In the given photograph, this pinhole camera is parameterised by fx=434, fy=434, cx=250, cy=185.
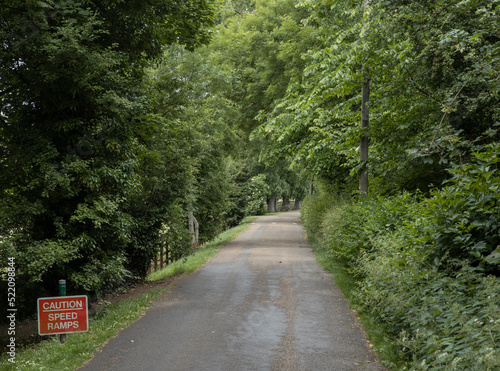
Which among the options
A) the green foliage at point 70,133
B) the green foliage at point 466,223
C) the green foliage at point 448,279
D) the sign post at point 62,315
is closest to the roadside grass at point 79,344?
the sign post at point 62,315

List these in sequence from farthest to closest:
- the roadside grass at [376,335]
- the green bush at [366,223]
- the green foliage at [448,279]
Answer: the green bush at [366,223]
the roadside grass at [376,335]
the green foliage at [448,279]

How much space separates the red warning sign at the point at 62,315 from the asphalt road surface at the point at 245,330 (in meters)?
0.63

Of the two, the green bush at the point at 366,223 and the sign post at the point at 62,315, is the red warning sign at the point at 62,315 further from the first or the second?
the green bush at the point at 366,223

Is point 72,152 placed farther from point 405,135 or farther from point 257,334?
point 405,135

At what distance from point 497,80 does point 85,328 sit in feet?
26.1

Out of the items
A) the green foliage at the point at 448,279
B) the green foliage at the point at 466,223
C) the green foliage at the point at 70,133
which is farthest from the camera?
the green foliage at the point at 70,133

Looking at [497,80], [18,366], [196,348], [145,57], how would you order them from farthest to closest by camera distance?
[145,57] → [497,80] → [196,348] → [18,366]

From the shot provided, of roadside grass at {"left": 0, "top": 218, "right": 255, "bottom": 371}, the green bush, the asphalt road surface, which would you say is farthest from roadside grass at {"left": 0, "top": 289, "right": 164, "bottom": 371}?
the green bush

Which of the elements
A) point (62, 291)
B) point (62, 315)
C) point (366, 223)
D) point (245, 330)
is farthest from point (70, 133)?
point (366, 223)

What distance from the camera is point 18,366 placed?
243 inches

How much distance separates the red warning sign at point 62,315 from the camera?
677cm

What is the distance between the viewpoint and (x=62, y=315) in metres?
6.90

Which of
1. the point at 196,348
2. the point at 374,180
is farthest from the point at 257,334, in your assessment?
the point at 374,180

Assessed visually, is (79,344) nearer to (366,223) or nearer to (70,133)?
(70,133)
